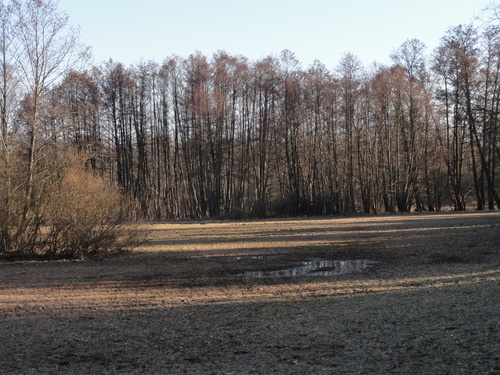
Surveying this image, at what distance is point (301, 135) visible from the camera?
42.9 metres

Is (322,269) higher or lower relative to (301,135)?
lower

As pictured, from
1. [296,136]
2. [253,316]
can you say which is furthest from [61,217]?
[296,136]

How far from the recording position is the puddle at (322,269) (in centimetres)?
1280

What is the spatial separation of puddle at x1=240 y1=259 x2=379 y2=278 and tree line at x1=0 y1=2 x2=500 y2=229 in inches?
905

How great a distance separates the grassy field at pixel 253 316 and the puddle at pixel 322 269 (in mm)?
421

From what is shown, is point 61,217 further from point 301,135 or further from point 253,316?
point 301,135

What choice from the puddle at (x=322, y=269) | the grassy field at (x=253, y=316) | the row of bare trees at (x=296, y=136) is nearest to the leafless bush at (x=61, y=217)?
the grassy field at (x=253, y=316)

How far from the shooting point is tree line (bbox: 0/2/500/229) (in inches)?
1565

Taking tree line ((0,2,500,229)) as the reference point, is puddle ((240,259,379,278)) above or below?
below

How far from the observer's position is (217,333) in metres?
7.20

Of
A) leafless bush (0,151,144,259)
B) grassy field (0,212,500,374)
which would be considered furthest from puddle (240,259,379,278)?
→ leafless bush (0,151,144,259)

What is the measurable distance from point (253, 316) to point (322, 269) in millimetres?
5690

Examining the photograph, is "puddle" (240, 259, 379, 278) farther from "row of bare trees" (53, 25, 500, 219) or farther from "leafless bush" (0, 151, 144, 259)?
"row of bare trees" (53, 25, 500, 219)

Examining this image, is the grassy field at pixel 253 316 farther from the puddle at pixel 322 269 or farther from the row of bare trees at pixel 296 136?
the row of bare trees at pixel 296 136
